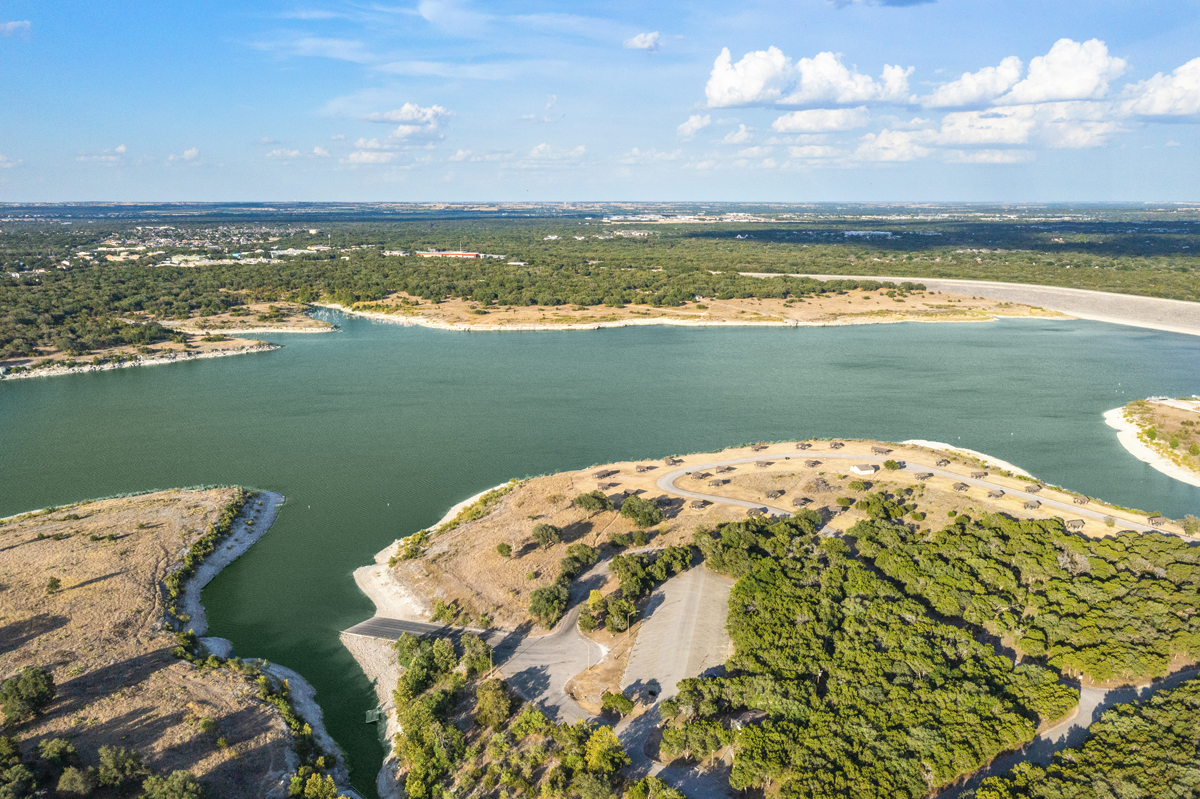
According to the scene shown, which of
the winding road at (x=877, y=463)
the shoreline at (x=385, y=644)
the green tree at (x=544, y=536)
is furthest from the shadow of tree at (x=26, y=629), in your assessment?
the winding road at (x=877, y=463)

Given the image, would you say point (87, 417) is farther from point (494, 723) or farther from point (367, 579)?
point (494, 723)

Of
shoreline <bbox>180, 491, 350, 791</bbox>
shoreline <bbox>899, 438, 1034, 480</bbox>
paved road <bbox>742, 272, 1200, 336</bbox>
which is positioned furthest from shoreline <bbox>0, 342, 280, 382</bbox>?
paved road <bbox>742, 272, 1200, 336</bbox>

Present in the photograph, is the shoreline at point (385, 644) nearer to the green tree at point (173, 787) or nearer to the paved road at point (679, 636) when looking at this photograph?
the green tree at point (173, 787)

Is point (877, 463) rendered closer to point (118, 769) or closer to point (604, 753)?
point (604, 753)

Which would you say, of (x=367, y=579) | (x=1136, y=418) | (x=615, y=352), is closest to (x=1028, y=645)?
(x=367, y=579)

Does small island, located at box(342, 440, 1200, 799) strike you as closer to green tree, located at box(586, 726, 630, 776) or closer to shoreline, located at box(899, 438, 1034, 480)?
green tree, located at box(586, 726, 630, 776)

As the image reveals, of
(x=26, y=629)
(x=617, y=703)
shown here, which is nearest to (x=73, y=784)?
(x=26, y=629)

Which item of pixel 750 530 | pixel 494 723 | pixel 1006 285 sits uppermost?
pixel 1006 285
